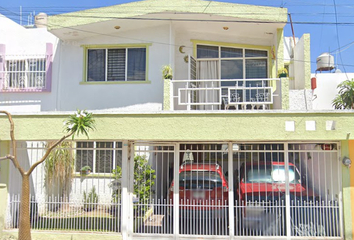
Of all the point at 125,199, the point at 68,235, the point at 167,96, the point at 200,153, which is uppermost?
the point at 167,96

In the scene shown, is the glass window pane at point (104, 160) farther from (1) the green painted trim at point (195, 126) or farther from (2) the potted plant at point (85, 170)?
(1) the green painted trim at point (195, 126)

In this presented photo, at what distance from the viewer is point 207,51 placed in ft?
37.1

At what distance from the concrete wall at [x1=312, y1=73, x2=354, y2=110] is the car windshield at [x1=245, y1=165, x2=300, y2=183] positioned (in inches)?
237

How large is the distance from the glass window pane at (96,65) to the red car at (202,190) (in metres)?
4.60

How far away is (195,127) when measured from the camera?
25.2 feet

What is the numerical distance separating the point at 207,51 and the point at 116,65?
3.12m

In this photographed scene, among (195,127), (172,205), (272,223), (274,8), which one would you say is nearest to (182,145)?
(195,127)

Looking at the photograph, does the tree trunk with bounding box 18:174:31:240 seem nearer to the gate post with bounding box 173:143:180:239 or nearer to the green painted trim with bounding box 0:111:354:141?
the green painted trim with bounding box 0:111:354:141

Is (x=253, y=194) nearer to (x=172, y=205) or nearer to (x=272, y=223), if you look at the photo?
(x=272, y=223)

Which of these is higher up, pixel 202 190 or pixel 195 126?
pixel 195 126

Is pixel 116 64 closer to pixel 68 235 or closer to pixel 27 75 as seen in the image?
pixel 27 75

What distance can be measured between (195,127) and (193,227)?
95.8 inches

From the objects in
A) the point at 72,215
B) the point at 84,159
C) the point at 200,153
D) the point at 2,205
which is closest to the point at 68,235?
the point at 72,215

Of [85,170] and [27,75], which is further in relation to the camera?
[27,75]
